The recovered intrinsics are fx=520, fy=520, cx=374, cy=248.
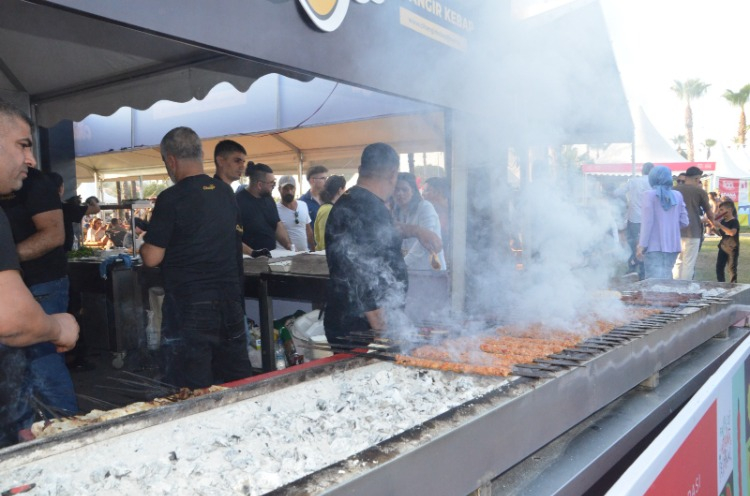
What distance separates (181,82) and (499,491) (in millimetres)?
4578

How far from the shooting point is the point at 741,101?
139 feet

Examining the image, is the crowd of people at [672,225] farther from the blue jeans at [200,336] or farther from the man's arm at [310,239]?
the blue jeans at [200,336]

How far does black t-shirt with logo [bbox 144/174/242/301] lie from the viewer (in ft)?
10.1

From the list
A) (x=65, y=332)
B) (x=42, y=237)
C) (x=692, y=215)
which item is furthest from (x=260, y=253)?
(x=692, y=215)

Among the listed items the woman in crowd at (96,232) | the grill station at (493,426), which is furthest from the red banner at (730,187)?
the woman in crowd at (96,232)

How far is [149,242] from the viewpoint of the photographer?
3043mm

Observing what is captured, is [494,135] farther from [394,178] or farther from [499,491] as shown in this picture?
[499,491]

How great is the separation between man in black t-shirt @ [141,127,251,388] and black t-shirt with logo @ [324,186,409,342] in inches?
28.2

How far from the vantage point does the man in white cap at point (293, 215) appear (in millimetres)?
6828

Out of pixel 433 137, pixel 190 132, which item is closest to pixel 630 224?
pixel 433 137

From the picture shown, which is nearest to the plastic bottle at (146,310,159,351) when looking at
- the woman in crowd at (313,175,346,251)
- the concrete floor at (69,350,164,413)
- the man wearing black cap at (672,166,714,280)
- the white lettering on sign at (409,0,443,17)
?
the concrete floor at (69,350,164,413)

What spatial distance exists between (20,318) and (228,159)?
104 inches

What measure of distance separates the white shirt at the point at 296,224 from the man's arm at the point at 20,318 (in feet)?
16.5

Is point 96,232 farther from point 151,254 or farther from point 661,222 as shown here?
point 661,222
